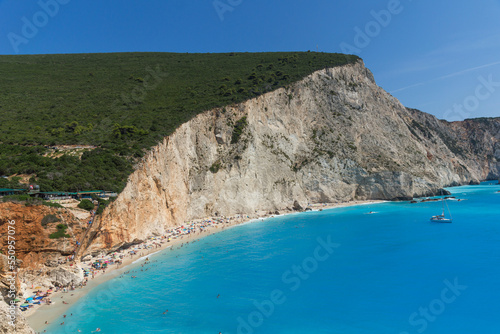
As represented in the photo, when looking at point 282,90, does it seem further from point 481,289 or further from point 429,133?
point 429,133

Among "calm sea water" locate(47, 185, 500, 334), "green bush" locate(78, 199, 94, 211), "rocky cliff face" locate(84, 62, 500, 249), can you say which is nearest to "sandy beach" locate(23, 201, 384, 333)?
"calm sea water" locate(47, 185, 500, 334)

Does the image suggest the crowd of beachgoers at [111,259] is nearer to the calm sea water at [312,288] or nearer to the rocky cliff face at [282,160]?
the rocky cliff face at [282,160]

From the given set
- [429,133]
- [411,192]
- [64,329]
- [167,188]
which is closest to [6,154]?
[167,188]

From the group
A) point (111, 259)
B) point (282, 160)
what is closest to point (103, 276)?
point (111, 259)

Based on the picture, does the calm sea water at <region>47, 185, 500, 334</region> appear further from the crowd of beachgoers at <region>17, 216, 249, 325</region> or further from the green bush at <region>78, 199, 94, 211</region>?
the green bush at <region>78, 199, 94, 211</region>

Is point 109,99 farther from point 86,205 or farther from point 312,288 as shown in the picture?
point 312,288

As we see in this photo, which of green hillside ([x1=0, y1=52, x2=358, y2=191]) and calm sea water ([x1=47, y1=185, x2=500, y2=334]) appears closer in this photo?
calm sea water ([x1=47, y1=185, x2=500, y2=334])
